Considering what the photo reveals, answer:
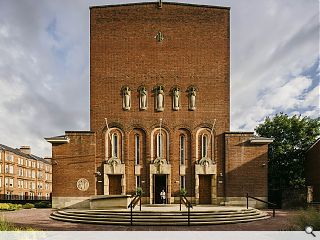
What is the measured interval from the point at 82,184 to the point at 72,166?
1553 millimetres

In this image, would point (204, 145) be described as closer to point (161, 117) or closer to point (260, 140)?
point (161, 117)

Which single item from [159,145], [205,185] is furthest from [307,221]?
[159,145]

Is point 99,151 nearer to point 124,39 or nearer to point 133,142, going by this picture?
point 133,142

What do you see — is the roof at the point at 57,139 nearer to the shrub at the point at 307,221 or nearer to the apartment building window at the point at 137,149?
the apartment building window at the point at 137,149

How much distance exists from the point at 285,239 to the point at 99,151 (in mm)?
18682

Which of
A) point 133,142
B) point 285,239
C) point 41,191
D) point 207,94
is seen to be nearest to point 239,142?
point 207,94

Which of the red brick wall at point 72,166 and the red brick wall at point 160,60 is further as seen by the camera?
the red brick wall at point 160,60

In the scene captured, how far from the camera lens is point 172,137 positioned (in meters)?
28.7

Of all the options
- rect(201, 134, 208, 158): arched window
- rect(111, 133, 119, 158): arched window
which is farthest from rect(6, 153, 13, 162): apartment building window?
rect(201, 134, 208, 158): arched window

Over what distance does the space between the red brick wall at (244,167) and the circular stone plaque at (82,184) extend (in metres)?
10.6

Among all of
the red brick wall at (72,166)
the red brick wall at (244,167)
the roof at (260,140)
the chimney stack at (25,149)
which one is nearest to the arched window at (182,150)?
the red brick wall at (244,167)

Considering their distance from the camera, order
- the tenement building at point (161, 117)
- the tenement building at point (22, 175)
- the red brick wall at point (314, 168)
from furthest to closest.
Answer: the tenement building at point (22, 175) < the red brick wall at point (314, 168) < the tenement building at point (161, 117)

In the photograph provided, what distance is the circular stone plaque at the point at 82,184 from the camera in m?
27.7

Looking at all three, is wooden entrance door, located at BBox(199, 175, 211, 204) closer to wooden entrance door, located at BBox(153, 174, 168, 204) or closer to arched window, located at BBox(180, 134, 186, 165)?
arched window, located at BBox(180, 134, 186, 165)
